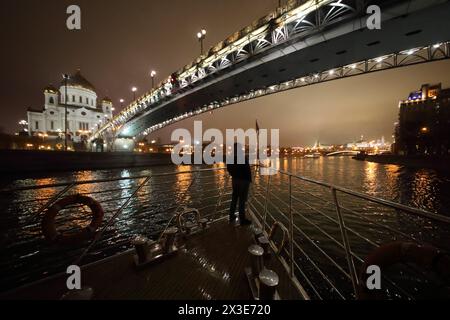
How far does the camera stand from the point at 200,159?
73375 millimetres

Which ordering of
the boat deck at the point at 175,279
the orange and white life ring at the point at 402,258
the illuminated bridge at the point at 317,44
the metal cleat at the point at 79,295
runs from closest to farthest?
the orange and white life ring at the point at 402,258
the metal cleat at the point at 79,295
the boat deck at the point at 175,279
the illuminated bridge at the point at 317,44

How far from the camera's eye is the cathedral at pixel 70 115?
6894cm

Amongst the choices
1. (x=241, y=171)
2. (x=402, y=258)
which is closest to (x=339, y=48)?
(x=241, y=171)

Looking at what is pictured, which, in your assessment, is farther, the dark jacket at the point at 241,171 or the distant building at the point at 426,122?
the distant building at the point at 426,122

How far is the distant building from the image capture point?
179ft

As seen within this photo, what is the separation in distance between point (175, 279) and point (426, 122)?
292 feet

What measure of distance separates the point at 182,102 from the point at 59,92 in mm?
79724

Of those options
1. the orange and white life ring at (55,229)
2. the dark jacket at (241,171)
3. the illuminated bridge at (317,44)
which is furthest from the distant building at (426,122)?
the orange and white life ring at (55,229)

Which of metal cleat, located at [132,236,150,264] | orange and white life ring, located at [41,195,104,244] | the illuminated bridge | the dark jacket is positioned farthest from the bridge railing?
orange and white life ring, located at [41,195,104,244]

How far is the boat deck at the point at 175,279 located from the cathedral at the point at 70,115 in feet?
242

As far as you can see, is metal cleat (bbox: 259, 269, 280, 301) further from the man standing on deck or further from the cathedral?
the cathedral

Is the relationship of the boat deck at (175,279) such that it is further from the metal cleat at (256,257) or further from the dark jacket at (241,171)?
the dark jacket at (241,171)

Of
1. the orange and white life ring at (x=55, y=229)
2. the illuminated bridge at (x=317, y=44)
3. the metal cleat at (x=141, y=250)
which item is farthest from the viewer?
the illuminated bridge at (x=317, y=44)
